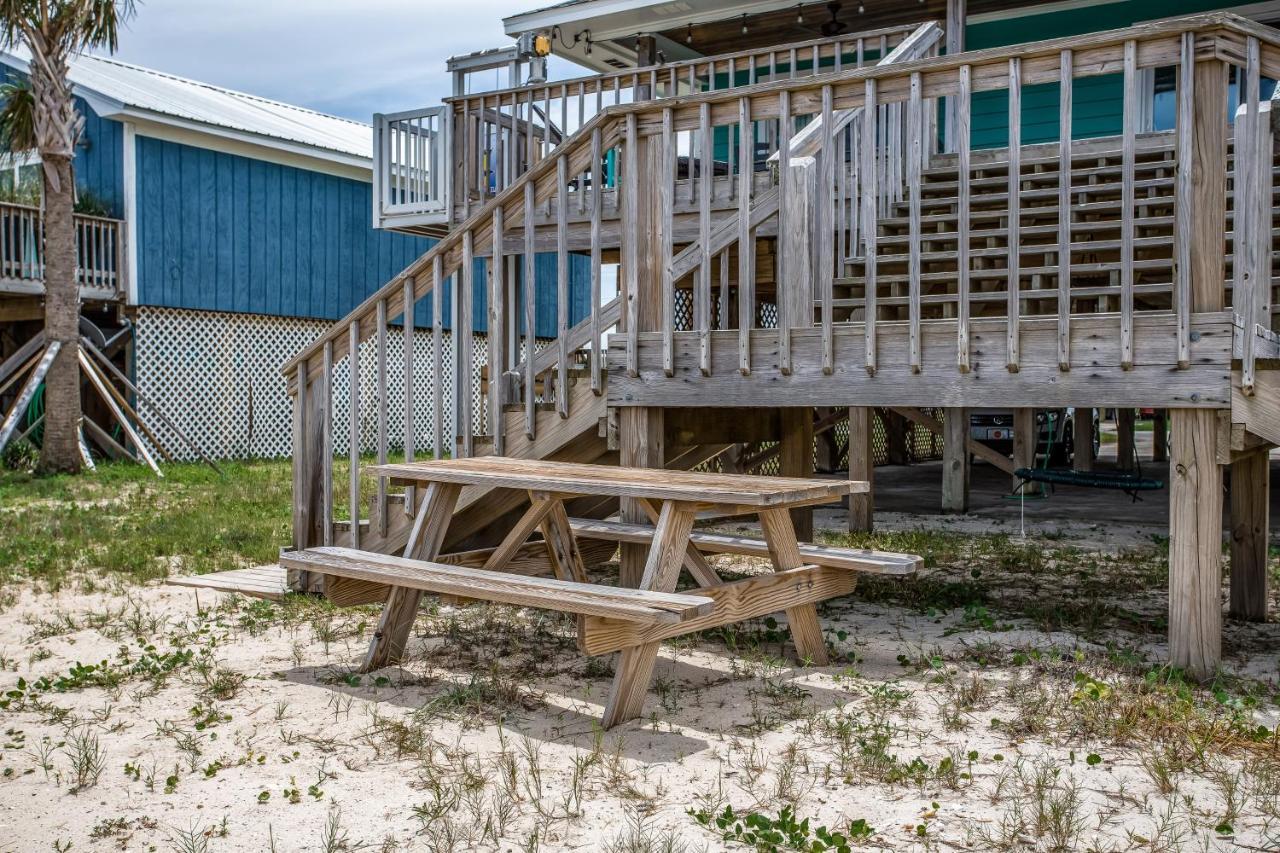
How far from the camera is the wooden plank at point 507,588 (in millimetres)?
3994

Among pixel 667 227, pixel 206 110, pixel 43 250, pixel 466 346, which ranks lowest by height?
pixel 466 346

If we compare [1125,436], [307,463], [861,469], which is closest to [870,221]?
[307,463]

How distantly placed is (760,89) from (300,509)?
3.34 metres

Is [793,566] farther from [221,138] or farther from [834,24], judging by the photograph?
[221,138]

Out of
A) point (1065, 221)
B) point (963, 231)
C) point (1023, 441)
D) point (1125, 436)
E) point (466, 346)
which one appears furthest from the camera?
point (1125, 436)

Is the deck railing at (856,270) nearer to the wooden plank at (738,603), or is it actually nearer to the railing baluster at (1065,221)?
the railing baluster at (1065,221)

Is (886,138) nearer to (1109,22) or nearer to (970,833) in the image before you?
(1109,22)

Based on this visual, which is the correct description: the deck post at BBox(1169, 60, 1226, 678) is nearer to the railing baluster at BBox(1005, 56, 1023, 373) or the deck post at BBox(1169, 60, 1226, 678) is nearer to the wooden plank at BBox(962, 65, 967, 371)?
the railing baluster at BBox(1005, 56, 1023, 373)

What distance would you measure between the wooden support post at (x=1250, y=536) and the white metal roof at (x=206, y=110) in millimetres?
14719

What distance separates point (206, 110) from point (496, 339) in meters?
14.1

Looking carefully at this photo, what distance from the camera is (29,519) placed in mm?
10023

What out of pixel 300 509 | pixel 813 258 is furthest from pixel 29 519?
pixel 813 258

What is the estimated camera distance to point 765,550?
17.1 feet

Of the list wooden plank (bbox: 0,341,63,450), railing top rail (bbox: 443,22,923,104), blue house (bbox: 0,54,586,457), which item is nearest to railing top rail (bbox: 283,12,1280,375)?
railing top rail (bbox: 443,22,923,104)
